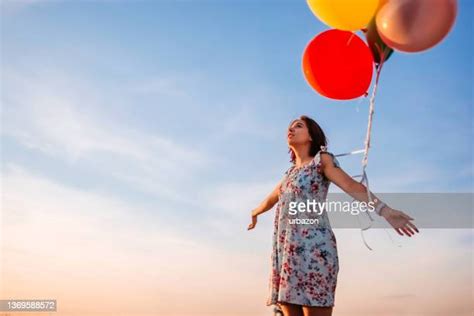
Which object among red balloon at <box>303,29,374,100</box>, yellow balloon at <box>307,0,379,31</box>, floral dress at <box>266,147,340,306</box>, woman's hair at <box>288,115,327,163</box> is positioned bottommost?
floral dress at <box>266,147,340,306</box>

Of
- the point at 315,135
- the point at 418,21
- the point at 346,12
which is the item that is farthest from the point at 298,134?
the point at 418,21

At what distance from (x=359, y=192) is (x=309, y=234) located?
1.15 feet

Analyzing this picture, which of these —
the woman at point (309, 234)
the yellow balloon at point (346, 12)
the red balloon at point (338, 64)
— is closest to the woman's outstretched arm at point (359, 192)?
the woman at point (309, 234)

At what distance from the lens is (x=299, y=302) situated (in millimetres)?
3365

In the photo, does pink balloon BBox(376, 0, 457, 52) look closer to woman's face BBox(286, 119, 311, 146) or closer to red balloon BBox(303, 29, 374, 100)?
red balloon BBox(303, 29, 374, 100)

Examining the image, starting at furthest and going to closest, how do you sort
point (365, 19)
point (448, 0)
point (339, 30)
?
1. point (339, 30)
2. point (365, 19)
3. point (448, 0)

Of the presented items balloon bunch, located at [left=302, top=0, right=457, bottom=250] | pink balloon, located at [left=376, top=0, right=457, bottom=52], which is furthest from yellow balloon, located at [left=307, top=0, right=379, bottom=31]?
pink balloon, located at [left=376, top=0, right=457, bottom=52]

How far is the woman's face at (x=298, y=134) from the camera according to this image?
3711 millimetres

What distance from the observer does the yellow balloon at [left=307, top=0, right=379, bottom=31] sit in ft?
11.1

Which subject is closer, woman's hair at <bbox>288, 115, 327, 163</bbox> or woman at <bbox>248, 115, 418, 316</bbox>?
woman at <bbox>248, 115, 418, 316</bbox>

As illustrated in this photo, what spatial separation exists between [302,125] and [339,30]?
590 millimetres

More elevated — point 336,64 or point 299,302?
point 336,64

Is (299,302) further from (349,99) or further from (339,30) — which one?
(339,30)

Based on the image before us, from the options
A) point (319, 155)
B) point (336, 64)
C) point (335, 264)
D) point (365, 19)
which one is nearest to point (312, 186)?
point (319, 155)
